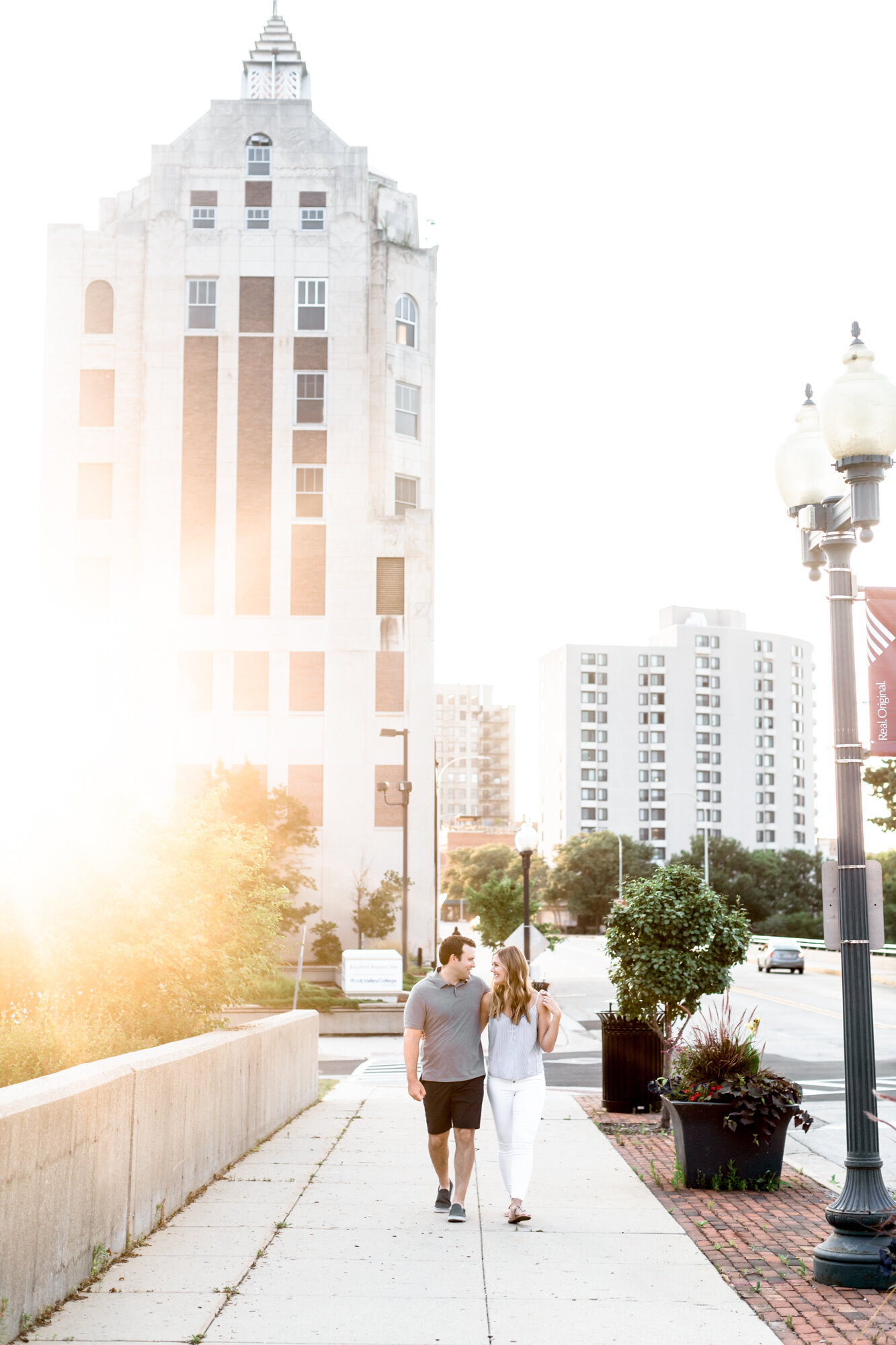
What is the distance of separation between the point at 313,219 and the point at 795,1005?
4229 centimetres

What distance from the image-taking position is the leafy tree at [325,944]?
54219 millimetres

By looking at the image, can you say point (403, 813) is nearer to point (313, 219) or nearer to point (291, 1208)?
point (313, 219)

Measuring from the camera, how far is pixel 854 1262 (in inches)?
279

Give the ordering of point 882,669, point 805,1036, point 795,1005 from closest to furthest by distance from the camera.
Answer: point 882,669
point 805,1036
point 795,1005

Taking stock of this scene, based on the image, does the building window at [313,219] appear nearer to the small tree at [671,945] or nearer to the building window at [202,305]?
the building window at [202,305]

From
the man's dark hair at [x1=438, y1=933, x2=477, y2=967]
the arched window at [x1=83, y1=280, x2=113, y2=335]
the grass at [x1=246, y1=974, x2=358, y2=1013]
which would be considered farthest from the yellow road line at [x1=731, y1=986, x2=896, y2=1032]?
the arched window at [x1=83, y1=280, x2=113, y2=335]

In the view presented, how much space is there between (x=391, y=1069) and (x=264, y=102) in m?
52.1

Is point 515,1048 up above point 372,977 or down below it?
above

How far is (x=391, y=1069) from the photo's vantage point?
23.2 meters

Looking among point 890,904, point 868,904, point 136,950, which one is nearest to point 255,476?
point 136,950

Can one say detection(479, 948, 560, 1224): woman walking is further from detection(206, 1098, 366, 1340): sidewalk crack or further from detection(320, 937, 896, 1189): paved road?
detection(320, 937, 896, 1189): paved road

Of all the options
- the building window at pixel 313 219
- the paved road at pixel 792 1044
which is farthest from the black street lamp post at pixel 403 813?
the building window at pixel 313 219

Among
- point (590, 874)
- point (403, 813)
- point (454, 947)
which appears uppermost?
point (403, 813)

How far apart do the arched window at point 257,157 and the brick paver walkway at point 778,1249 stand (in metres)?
57.8
